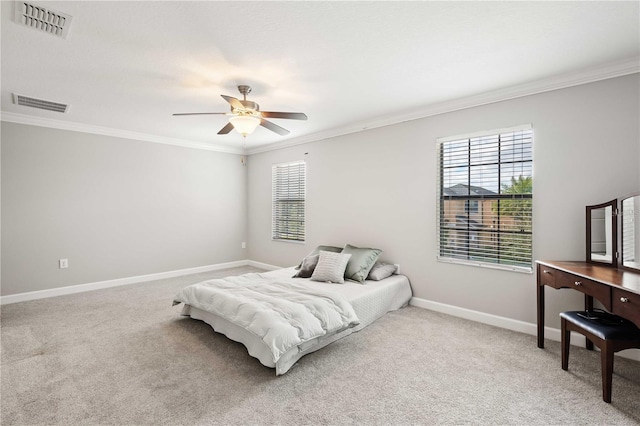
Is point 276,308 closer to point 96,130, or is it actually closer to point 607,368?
point 607,368

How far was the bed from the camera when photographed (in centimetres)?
248

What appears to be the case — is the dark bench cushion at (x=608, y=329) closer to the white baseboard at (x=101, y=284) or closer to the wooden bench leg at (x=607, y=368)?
the wooden bench leg at (x=607, y=368)

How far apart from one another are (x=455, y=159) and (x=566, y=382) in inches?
94.9

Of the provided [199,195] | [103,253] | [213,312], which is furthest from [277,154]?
[213,312]

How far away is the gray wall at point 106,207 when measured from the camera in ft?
14.3

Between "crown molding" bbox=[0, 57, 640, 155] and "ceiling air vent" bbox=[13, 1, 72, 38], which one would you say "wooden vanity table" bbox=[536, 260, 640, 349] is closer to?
"crown molding" bbox=[0, 57, 640, 155]

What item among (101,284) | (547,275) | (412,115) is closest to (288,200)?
(412,115)

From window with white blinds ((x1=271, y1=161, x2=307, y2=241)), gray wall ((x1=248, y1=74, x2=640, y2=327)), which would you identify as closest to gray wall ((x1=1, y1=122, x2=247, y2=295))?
window with white blinds ((x1=271, y1=161, x2=307, y2=241))

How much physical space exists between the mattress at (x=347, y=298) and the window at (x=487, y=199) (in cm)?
74

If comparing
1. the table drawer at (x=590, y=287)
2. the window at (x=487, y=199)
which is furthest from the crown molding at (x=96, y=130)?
the table drawer at (x=590, y=287)

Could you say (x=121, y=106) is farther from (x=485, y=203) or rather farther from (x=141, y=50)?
(x=485, y=203)

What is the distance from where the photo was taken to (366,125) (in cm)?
459

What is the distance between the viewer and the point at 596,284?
230cm

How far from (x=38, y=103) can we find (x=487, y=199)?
5.39 meters
